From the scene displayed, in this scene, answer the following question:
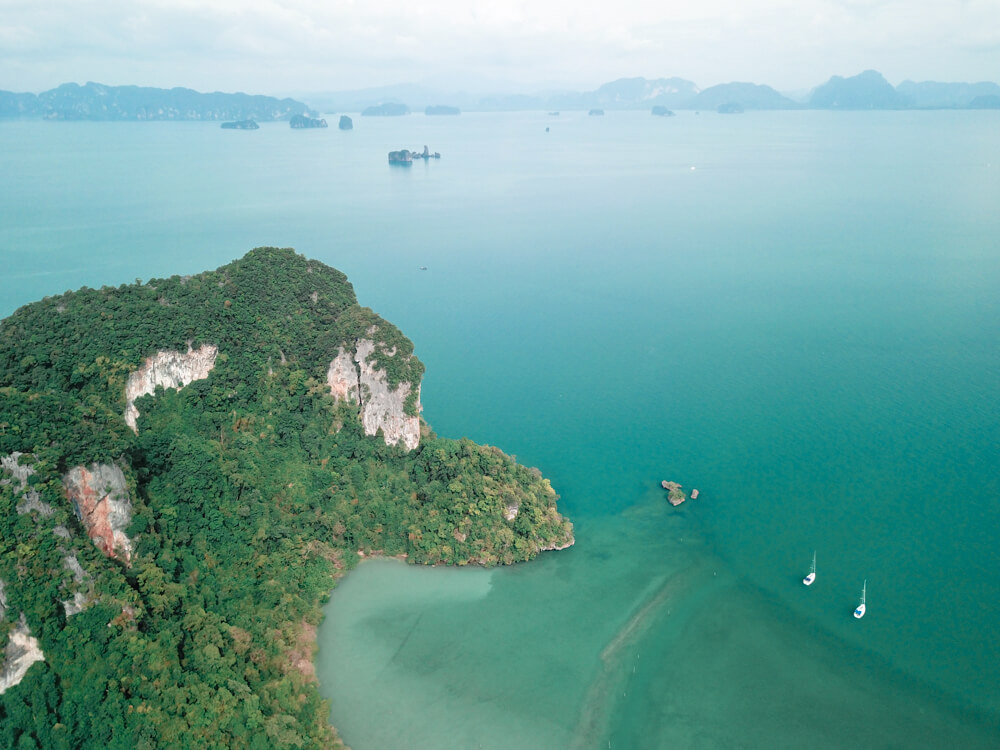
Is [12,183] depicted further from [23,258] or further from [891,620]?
[891,620]

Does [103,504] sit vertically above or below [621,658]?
above

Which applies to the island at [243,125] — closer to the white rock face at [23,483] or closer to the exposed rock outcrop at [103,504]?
the exposed rock outcrop at [103,504]

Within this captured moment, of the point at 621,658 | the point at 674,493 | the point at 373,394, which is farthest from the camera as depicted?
the point at 674,493

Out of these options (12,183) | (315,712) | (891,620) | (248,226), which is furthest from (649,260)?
(12,183)

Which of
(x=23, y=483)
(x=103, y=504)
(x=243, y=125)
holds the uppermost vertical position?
(x=243, y=125)

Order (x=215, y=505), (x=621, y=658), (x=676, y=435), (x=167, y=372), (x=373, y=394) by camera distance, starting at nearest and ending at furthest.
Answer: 1. (x=621, y=658)
2. (x=215, y=505)
3. (x=167, y=372)
4. (x=373, y=394)
5. (x=676, y=435)

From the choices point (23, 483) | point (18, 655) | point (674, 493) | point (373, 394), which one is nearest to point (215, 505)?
point (23, 483)

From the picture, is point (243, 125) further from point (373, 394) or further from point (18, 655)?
point (18, 655)

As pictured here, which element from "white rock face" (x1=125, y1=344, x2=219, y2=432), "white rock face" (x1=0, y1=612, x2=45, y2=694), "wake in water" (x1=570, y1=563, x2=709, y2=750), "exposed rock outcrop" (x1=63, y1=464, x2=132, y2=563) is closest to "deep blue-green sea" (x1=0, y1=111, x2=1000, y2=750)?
"wake in water" (x1=570, y1=563, x2=709, y2=750)
